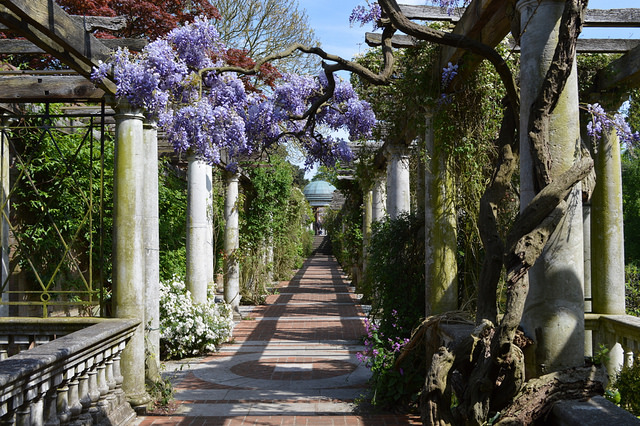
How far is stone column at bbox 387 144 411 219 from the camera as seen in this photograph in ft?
36.0

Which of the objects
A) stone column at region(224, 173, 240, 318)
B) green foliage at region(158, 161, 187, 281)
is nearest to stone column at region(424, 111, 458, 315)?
green foliage at region(158, 161, 187, 281)

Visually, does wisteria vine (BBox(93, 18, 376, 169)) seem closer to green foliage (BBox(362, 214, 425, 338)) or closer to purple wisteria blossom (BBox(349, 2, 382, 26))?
purple wisteria blossom (BBox(349, 2, 382, 26))

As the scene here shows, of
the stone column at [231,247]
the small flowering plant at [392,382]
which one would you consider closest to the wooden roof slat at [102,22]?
the small flowering plant at [392,382]

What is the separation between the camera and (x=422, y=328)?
20.0 ft

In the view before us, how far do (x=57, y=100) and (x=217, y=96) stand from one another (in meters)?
2.31

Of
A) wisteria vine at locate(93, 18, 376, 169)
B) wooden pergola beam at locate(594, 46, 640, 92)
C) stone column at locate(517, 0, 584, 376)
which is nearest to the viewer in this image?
stone column at locate(517, 0, 584, 376)

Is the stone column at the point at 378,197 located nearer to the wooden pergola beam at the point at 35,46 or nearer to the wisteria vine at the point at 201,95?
the wisteria vine at the point at 201,95

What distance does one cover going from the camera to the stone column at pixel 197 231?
32.6 ft

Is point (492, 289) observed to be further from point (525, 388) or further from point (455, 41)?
point (455, 41)

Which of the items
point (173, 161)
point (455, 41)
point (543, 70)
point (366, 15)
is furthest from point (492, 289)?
point (173, 161)

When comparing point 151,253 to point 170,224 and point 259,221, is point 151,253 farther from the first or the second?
point 259,221

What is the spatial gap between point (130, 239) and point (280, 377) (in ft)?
10.2

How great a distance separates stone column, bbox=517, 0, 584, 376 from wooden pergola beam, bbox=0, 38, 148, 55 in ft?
11.8

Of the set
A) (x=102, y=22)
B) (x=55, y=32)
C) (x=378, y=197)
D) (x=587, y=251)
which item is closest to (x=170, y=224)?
(x=378, y=197)
